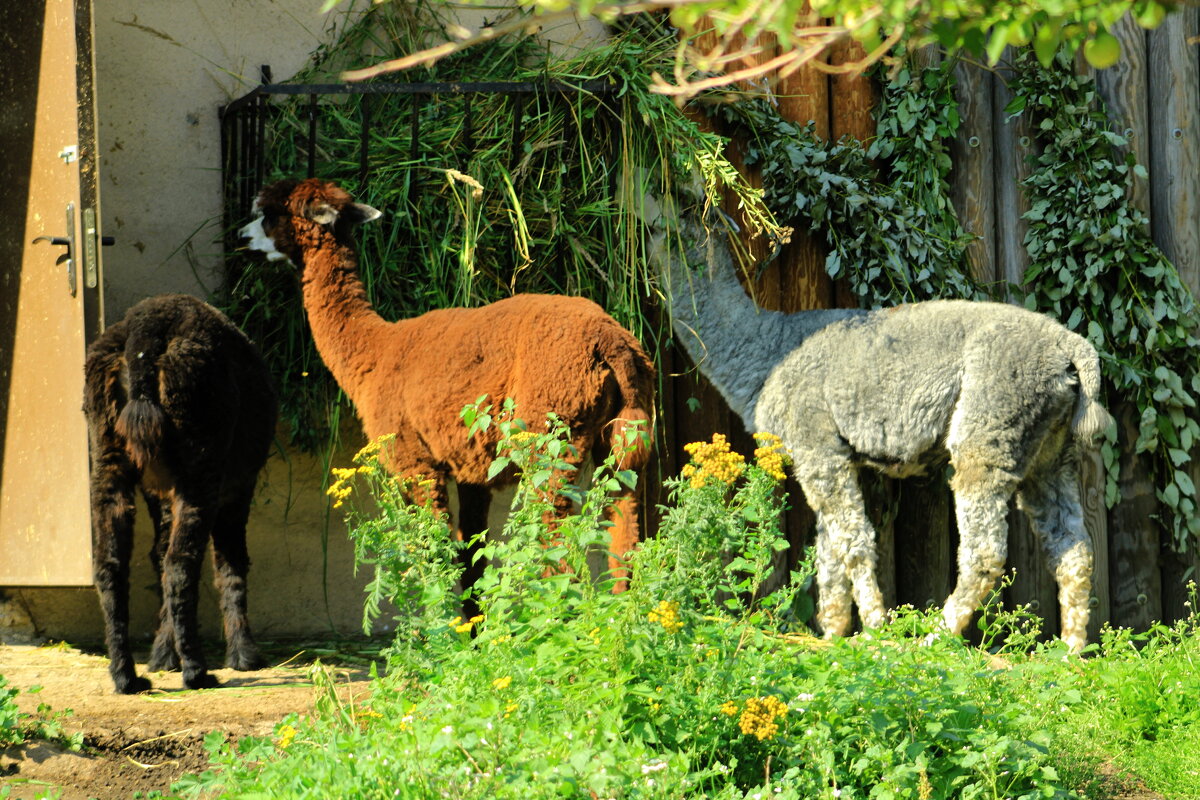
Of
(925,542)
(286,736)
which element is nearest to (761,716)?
(286,736)

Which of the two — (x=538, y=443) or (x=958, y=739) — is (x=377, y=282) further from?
(x=958, y=739)

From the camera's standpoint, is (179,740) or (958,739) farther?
(179,740)

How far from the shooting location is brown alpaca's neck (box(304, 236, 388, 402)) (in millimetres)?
5930

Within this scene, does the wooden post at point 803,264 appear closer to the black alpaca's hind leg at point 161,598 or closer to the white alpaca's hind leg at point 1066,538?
the white alpaca's hind leg at point 1066,538

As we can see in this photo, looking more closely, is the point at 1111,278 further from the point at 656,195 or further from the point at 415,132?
the point at 415,132

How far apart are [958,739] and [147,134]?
4775 millimetres

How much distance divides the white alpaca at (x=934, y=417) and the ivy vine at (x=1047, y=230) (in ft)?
1.95

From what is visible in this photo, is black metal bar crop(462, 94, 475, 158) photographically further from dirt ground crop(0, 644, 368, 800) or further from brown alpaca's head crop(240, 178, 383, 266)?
dirt ground crop(0, 644, 368, 800)

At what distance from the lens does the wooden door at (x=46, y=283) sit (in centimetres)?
553

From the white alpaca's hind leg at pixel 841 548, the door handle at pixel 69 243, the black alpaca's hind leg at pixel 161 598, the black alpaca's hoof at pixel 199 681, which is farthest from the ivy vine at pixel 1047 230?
the black alpaca's hoof at pixel 199 681

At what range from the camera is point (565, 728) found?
3.31 meters

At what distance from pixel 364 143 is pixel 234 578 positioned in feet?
7.07

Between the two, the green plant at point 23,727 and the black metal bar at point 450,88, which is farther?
the black metal bar at point 450,88

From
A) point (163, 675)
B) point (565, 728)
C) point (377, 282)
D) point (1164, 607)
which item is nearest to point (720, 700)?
point (565, 728)
